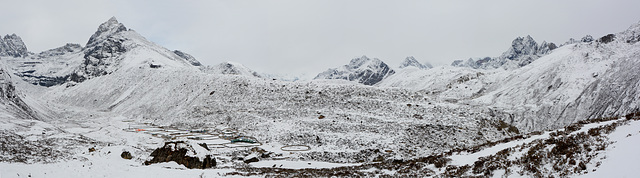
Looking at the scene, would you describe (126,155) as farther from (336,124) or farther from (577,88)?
(577,88)

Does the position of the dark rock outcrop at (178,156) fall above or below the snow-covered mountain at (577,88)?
below

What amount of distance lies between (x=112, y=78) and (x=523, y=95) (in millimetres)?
150373

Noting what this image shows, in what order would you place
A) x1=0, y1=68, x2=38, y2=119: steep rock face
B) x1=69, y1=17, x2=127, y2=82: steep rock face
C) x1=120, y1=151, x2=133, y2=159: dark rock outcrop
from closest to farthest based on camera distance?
x1=120, y1=151, x2=133, y2=159: dark rock outcrop, x1=0, y1=68, x2=38, y2=119: steep rock face, x1=69, y1=17, x2=127, y2=82: steep rock face

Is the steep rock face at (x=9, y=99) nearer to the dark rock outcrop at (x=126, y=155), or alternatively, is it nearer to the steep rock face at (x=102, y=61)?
the dark rock outcrop at (x=126, y=155)

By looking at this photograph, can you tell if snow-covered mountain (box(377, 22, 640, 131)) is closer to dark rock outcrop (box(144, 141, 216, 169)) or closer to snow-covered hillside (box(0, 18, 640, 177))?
snow-covered hillside (box(0, 18, 640, 177))

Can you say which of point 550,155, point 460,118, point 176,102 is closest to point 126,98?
point 176,102

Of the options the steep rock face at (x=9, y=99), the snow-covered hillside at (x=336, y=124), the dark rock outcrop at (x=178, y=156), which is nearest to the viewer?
the snow-covered hillside at (x=336, y=124)

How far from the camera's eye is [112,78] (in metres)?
139

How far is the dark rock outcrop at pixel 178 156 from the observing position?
29.0 meters

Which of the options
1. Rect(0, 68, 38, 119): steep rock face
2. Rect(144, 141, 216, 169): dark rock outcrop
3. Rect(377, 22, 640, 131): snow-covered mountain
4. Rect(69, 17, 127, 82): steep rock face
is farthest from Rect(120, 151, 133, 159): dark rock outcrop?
Rect(69, 17, 127, 82): steep rock face

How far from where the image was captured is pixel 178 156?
29.4 m

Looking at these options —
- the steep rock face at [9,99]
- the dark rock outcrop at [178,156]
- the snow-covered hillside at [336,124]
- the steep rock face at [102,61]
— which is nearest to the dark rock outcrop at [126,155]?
the snow-covered hillside at [336,124]

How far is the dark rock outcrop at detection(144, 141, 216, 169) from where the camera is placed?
2898cm

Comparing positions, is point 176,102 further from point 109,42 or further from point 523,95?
point 109,42
